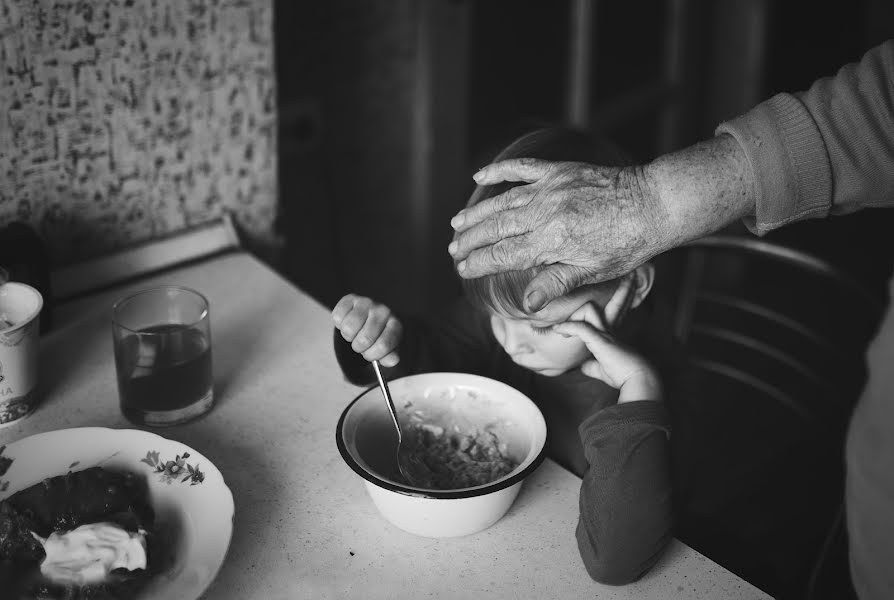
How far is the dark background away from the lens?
2277 millimetres

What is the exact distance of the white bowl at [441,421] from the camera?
2.89 feet

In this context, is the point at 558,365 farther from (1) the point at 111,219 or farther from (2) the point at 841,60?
(2) the point at 841,60

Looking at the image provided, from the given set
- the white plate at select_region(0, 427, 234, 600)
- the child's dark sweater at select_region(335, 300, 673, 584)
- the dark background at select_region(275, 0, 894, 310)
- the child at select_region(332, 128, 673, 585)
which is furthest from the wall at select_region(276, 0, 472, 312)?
the white plate at select_region(0, 427, 234, 600)

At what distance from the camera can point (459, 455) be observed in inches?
40.6

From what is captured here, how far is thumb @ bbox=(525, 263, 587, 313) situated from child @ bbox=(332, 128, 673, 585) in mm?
51

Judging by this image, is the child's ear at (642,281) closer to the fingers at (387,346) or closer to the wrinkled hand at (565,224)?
the wrinkled hand at (565,224)

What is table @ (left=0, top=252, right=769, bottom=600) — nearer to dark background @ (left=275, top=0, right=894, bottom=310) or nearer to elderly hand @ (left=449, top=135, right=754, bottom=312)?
elderly hand @ (left=449, top=135, right=754, bottom=312)

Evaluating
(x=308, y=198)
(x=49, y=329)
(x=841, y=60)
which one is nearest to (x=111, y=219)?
(x=49, y=329)

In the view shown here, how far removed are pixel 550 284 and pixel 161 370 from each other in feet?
1.66

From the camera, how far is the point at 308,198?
8.27 feet

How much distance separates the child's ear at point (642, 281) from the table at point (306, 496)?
30 cm

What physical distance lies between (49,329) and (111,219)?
235 mm

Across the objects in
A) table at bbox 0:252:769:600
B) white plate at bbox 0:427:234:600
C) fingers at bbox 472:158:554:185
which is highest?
fingers at bbox 472:158:554:185

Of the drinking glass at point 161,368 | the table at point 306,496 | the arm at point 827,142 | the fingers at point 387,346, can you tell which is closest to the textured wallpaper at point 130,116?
the table at point 306,496
